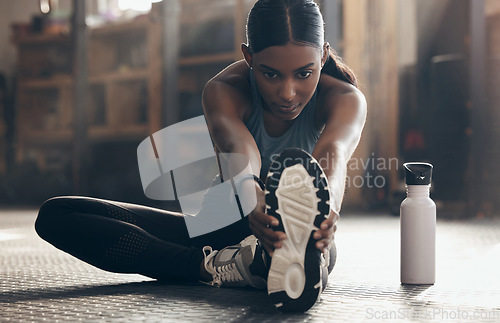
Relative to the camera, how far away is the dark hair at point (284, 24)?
111 cm

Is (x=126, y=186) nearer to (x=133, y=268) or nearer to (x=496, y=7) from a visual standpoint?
(x=496, y=7)

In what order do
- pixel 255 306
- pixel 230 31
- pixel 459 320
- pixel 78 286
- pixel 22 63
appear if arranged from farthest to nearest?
1. pixel 22 63
2. pixel 230 31
3. pixel 78 286
4. pixel 255 306
5. pixel 459 320

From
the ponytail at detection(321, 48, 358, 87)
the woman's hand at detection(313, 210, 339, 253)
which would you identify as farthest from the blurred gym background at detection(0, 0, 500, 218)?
the woman's hand at detection(313, 210, 339, 253)

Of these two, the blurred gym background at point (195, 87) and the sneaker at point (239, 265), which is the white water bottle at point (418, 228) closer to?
the sneaker at point (239, 265)

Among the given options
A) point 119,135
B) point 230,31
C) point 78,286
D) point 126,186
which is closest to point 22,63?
point 119,135

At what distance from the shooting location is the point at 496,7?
3.09m

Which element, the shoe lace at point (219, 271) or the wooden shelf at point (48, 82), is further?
the wooden shelf at point (48, 82)

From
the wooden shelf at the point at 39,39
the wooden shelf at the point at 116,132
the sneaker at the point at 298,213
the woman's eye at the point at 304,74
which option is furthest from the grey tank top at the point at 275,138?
the wooden shelf at the point at 39,39

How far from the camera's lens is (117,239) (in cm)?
124

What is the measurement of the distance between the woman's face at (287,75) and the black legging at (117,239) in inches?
9.8

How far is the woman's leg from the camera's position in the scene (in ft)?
4.09

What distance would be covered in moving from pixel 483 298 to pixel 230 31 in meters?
3.01

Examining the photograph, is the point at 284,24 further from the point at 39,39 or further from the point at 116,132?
the point at 39,39

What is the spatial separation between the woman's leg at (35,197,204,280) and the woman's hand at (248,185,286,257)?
0.35 metres
